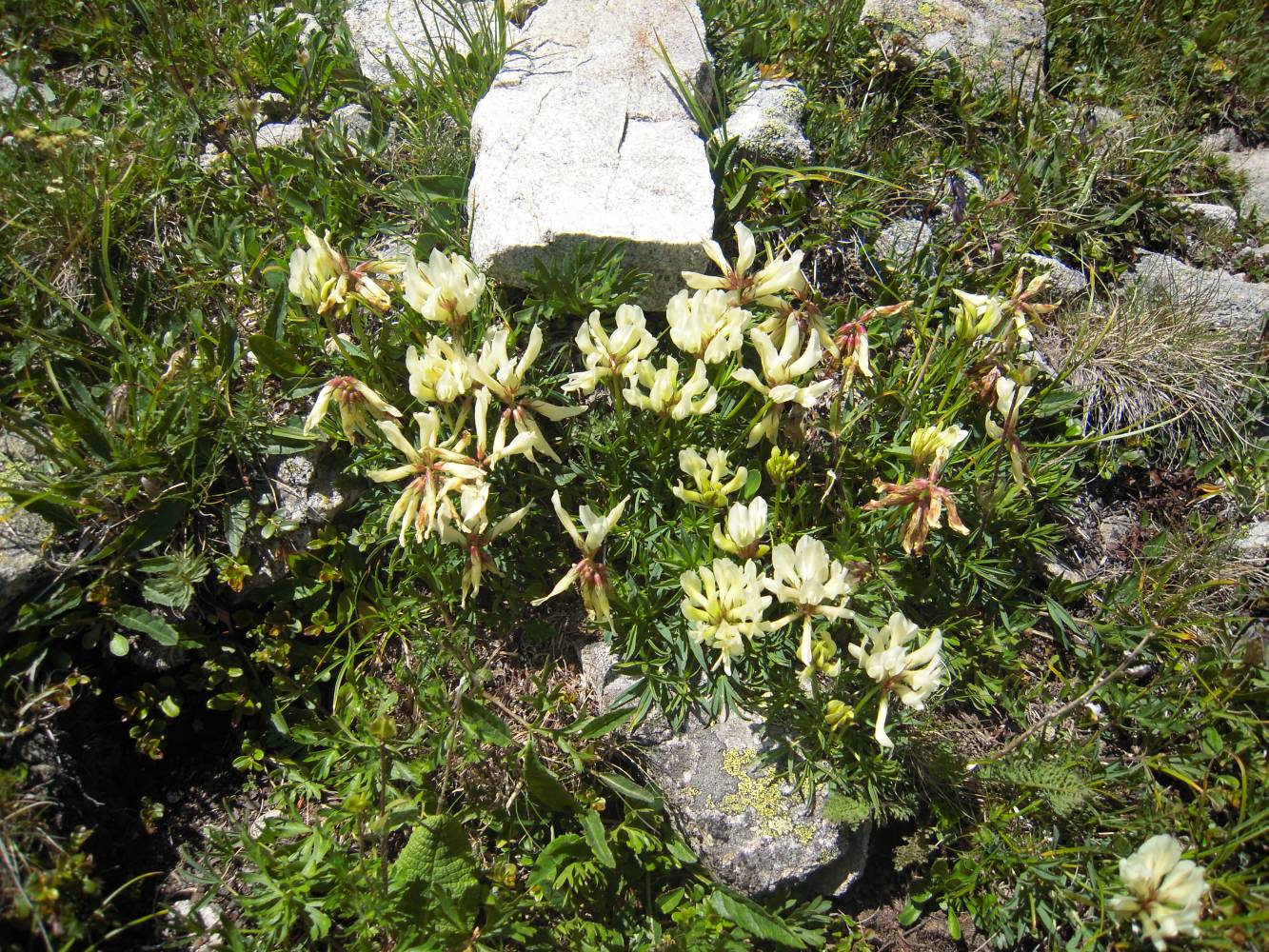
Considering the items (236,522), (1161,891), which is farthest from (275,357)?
(1161,891)

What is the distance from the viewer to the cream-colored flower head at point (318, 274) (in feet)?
8.63

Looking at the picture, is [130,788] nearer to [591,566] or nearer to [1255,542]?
[591,566]

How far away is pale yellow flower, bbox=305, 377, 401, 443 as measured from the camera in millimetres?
2504

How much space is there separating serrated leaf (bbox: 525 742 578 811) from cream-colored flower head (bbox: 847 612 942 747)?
0.99 m

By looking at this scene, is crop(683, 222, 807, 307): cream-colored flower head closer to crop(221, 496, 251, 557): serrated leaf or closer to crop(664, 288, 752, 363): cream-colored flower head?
crop(664, 288, 752, 363): cream-colored flower head

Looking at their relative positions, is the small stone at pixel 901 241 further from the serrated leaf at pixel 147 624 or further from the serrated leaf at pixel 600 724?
the serrated leaf at pixel 147 624

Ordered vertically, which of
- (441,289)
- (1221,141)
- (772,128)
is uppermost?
(441,289)

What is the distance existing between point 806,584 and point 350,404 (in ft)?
4.80

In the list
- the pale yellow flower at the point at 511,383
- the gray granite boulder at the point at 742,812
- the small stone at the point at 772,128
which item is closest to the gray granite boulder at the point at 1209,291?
the small stone at the point at 772,128

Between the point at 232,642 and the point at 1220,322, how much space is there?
4.09m

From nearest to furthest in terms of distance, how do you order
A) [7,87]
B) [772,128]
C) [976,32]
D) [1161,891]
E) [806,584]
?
[1161,891]
[806,584]
[7,87]
[772,128]
[976,32]

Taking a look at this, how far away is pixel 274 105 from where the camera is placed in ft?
12.2

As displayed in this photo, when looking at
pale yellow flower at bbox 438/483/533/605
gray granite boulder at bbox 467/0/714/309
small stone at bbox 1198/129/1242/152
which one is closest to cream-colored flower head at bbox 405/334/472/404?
pale yellow flower at bbox 438/483/533/605

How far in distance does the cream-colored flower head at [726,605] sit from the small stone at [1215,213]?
9.88ft
